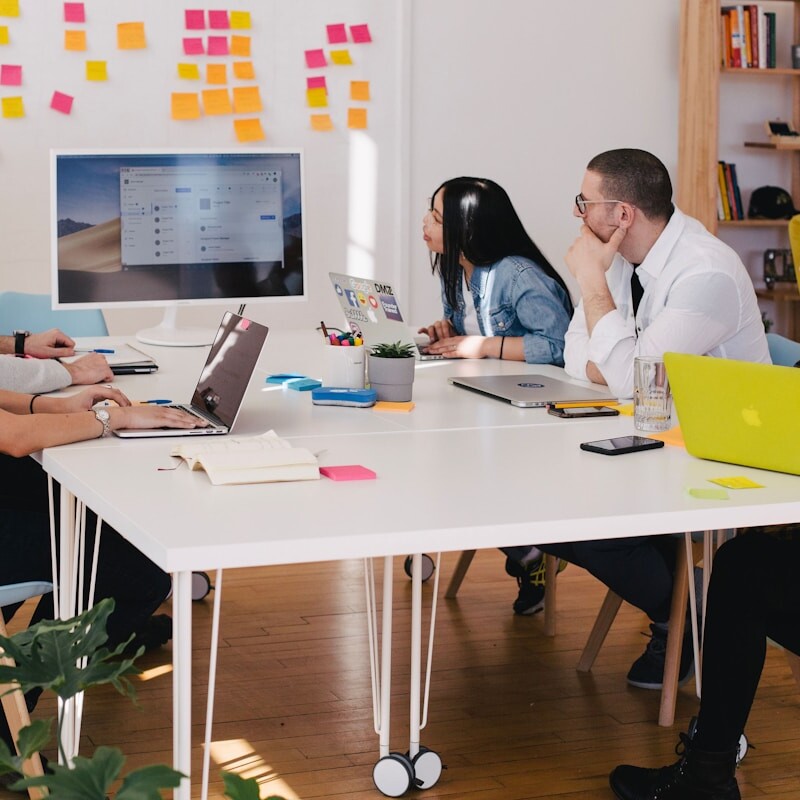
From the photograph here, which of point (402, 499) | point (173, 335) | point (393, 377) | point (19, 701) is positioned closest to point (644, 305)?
point (393, 377)

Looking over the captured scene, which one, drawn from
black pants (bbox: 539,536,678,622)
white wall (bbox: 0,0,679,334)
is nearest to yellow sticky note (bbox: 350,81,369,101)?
white wall (bbox: 0,0,679,334)

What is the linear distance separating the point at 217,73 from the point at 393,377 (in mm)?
2713

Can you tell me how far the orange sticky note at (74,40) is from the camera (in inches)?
177

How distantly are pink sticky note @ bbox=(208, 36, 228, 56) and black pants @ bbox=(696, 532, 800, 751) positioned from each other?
3.44 m

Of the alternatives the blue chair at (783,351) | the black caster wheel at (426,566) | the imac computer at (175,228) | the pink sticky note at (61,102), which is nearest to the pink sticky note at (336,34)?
the pink sticky note at (61,102)

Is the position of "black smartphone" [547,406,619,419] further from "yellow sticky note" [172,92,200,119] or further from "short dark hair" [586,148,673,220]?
"yellow sticky note" [172,92,200,119]

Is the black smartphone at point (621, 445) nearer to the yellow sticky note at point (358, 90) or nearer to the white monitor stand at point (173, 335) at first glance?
the white monitor stand at point (173, 335)

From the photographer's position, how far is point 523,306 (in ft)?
10.2

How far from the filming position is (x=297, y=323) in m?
4.95

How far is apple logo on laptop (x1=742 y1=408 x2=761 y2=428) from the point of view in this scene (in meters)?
1.70

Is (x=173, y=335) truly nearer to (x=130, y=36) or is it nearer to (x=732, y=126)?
(x=130, y=36)

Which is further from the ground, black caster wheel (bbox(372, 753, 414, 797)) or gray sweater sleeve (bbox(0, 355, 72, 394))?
gray sweater sleeve (bbox(0, 355, 72, 394))

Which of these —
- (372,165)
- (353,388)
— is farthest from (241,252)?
→ (372,165)

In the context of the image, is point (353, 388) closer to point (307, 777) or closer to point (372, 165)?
point (307, 777)
